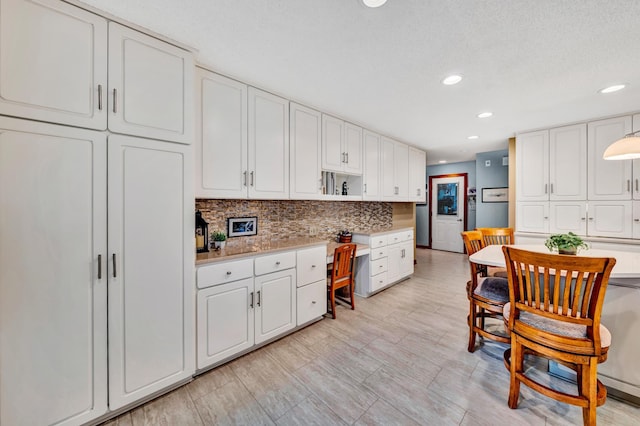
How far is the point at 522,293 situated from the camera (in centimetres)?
158

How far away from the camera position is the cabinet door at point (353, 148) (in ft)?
11.2

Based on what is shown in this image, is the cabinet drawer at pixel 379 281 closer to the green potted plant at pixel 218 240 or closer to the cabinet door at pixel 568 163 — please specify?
the green potted plant at pixel 218 240

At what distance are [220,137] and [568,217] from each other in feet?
15.3

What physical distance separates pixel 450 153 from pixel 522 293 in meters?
4.87

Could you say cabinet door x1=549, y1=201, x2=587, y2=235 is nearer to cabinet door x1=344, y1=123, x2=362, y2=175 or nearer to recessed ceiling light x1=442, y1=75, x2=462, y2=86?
recessed ceiling light x1=442, y1=75, x2=462, y2=86

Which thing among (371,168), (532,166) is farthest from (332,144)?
(532,166)

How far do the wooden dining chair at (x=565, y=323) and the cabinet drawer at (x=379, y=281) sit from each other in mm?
2053

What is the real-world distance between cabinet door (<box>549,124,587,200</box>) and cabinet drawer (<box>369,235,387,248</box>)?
2491mm

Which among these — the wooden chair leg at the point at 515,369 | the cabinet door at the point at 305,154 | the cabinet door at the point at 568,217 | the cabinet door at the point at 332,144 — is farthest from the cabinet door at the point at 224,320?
the cabinet door at the point at 568,217

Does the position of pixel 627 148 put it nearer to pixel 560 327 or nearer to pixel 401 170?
pixel 560 327

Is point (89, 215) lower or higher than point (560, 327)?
higher

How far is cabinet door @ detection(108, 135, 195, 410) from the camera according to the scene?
1.55 m

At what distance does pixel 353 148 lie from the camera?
354 cm

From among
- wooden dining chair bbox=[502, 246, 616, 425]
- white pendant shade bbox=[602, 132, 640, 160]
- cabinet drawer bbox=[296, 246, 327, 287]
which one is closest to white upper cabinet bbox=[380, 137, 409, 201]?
cabinet drawer bbox=[296, 246, 327, 287]
